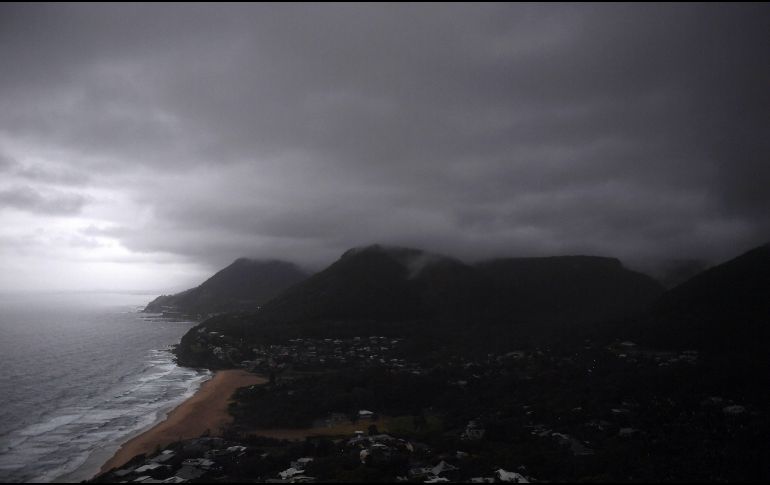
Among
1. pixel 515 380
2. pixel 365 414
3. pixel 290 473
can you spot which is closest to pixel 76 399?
pixel 365 414

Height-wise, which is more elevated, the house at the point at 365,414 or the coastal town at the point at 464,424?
the coastal town at the point at 464,424

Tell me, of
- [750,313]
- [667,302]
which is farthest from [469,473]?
[667,302]

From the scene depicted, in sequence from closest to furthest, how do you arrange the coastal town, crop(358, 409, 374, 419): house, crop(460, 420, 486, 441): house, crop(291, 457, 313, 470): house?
the coastal town
crop(291, 457, 313, 470): house
crop(460, 420, 486, 441): house
crop(358, 409, 374, 419): house

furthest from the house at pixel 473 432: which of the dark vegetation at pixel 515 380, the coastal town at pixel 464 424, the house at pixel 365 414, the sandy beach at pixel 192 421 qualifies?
the sandy beach at pixel 192 421

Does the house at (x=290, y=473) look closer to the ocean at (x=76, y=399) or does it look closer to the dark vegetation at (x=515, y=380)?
the dark vegetation at (x=515, y=380)

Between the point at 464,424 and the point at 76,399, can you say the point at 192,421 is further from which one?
the point at 464,424

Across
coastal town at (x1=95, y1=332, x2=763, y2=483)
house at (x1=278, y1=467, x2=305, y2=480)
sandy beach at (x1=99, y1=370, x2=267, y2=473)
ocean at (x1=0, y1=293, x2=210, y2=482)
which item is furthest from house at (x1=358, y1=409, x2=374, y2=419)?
ocean at (x1=0, y1=293, x2=210, y2=482)

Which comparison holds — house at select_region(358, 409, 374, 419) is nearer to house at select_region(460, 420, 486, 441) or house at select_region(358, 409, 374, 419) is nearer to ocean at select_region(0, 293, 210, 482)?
house at select_region(460, 420, 486, 441)
